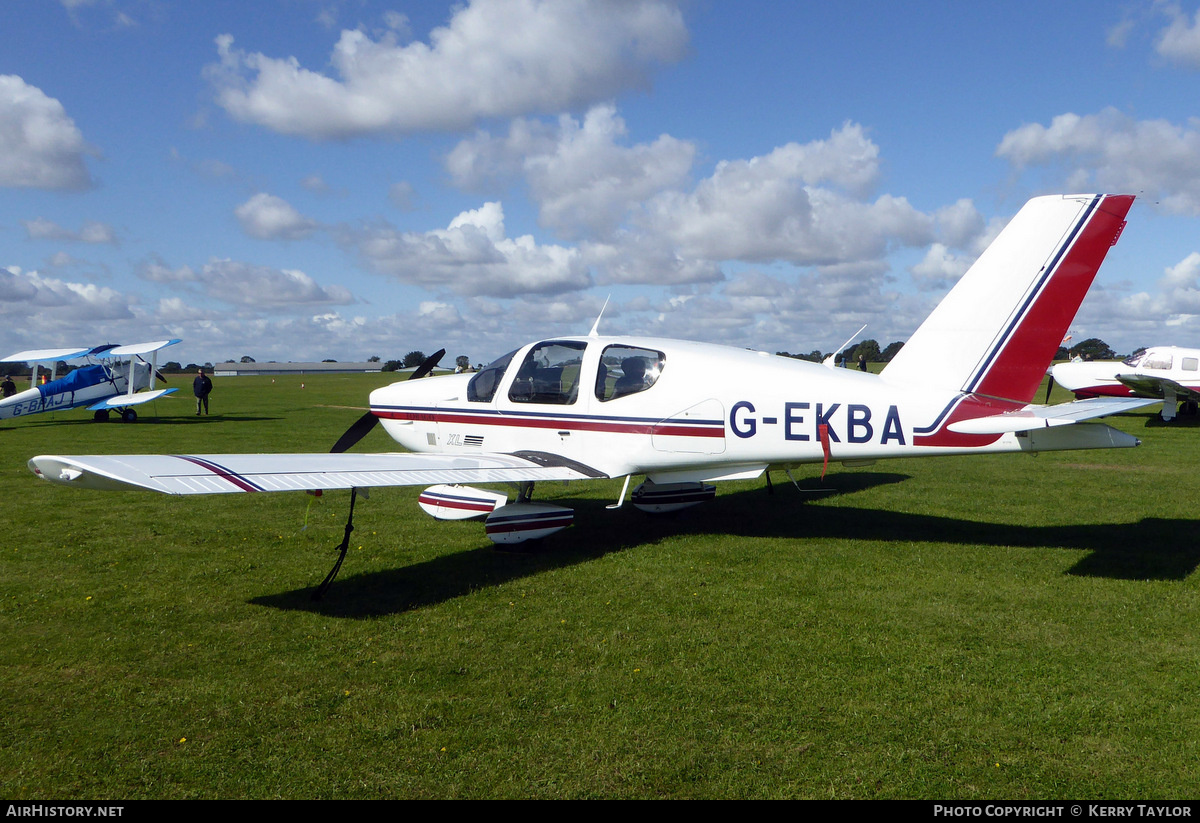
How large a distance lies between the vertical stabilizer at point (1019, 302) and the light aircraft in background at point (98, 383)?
23.8 meters

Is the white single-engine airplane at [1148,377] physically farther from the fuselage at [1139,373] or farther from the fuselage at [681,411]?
the fuselage at [681,411]

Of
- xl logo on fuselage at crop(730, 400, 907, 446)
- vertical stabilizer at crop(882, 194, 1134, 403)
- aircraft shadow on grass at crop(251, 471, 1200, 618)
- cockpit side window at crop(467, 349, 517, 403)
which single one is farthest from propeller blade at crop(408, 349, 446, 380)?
vertical stabilizer at crop(882, 194, 1134, 403)

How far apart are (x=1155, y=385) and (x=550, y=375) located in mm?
22044

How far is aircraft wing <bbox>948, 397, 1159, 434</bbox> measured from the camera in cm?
584

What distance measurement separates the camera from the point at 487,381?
8.57 m

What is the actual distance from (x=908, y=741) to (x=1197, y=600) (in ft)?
12.0

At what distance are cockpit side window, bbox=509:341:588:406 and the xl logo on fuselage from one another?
180 centimetres

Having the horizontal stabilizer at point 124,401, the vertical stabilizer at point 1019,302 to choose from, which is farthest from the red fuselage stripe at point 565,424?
the horizontal stabilizer at point 124,401

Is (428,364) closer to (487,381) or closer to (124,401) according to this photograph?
(487,381)

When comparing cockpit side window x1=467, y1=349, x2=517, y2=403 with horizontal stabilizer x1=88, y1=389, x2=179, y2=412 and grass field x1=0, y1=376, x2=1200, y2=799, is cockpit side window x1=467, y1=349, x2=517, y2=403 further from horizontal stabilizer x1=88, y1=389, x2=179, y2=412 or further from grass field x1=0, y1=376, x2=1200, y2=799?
horizontal stabilizer x1=88, y1=389, x2=179, y2=412

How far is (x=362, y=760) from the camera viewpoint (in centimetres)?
365

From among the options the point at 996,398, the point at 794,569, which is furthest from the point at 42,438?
the point at 996,398

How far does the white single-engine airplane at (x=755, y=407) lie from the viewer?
6.25 meters
